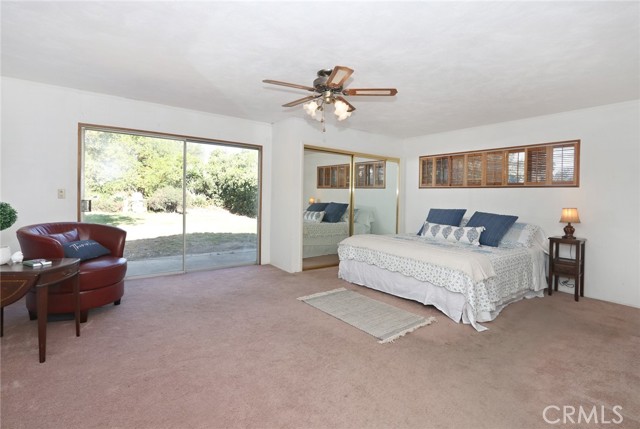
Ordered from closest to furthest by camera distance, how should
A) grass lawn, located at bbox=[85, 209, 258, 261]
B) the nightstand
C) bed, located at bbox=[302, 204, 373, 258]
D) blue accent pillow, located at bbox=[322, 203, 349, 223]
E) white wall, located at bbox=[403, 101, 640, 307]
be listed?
white wall, located at bbox=[403, 101, 640, 307], the nightstand, grass lawn, located at bbox=[85, 209, 258, 261], bed, located at bbox=[302, 204, 373, 258], blue accent pillow, located at bbox=[322, 203, 349, 223]

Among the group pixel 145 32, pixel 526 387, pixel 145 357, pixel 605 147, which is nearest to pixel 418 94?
pixel 605 147

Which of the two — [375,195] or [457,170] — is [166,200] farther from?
[457,170]

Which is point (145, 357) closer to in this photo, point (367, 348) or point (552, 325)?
point (367, 348)

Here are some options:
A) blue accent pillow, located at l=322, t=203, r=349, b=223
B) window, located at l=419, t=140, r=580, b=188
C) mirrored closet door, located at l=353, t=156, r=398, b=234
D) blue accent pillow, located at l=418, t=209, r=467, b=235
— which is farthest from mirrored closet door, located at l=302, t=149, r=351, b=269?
window, located at l=419, t=140, r=580, b=188

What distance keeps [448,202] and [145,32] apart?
5.00 metres

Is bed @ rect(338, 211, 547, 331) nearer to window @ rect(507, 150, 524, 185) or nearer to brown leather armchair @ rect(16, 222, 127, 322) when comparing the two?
window @ rect(507, 150, 524, 185)

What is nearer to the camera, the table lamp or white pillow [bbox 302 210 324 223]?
the table lamp

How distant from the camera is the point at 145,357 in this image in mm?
2389

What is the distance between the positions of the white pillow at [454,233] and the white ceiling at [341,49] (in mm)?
1655

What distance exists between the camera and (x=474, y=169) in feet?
17.5

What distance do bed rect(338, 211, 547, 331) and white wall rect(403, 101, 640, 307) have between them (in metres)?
0.51

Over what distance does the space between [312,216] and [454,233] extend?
87.4 inches

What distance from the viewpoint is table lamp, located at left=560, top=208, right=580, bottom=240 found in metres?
4.02

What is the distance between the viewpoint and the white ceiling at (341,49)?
7.06 feet
